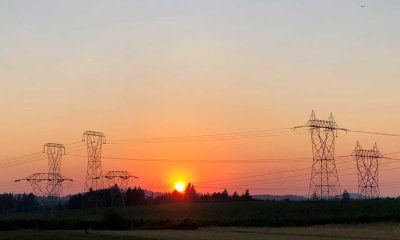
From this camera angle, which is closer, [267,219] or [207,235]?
[207,235]

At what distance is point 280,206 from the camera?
111000mm

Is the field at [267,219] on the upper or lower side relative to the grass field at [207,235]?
upper

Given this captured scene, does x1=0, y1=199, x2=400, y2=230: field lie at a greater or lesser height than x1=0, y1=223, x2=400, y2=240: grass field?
greater

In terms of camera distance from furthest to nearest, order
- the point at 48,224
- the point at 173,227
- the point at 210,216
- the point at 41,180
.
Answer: the point at 41,180 < the point at 210,216 < the point at 48,224 < the point at 173,227

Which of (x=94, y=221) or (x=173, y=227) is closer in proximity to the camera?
(x=173, y=227)

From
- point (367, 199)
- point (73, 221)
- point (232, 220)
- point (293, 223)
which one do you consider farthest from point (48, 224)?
point (367, 199)

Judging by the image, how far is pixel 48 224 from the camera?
9012cm

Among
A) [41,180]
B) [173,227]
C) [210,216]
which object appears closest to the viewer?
[173,227]

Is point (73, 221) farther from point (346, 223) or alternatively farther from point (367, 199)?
point (367, 199)

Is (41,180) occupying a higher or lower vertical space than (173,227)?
higher

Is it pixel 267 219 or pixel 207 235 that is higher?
pixel 267 219

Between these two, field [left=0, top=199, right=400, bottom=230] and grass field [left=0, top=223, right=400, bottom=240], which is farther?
field [left=0, top=199, right=400, bottom=230]

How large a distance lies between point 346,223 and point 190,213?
39.8 metres

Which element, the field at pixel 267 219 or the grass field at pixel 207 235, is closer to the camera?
the grass field at pixel 207 235
